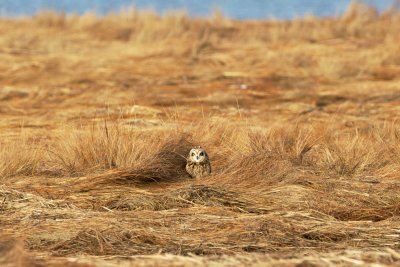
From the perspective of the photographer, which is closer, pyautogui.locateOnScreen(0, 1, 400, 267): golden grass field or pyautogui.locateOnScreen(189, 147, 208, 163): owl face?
pyautogui.locateOnScreen(0, 1, 400, 267): golden grass field

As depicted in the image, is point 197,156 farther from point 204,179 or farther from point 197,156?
point 204,179

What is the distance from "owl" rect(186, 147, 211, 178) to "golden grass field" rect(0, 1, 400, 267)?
13 centimetres

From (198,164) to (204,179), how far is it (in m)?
0.30

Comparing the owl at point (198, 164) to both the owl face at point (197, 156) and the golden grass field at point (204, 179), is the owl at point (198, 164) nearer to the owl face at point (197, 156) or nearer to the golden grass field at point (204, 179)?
the owl face at point (197, 156)

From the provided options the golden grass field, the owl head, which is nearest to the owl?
the owl head

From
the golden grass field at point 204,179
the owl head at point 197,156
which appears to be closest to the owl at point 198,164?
the owl head at point 197,156

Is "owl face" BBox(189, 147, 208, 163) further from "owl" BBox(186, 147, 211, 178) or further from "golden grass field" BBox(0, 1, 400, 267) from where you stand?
"golden grass field" BBox(0, 1, 400, 267)

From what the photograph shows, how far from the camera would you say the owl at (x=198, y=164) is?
7414mm

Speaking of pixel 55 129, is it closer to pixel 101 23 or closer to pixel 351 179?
pixel 351 179

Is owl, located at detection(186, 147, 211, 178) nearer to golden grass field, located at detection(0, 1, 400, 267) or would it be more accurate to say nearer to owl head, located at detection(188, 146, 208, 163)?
owl head, located at detection(188, 146, 208, 163)

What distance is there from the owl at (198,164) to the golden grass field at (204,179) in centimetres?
13

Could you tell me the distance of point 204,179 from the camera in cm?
716

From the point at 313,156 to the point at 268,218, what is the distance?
2760 mm

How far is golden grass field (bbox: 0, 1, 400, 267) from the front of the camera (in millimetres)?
5176
